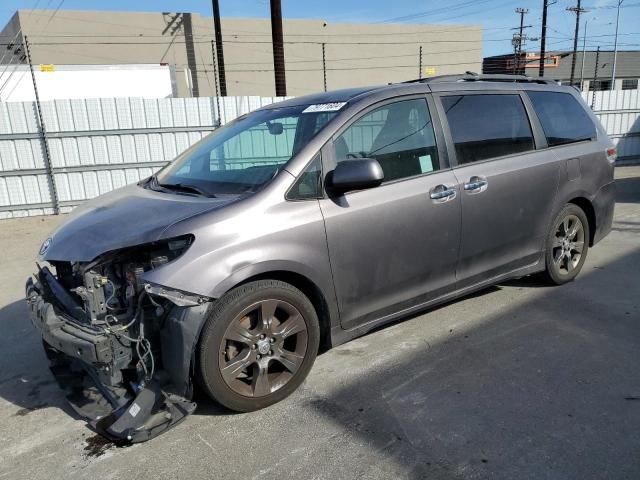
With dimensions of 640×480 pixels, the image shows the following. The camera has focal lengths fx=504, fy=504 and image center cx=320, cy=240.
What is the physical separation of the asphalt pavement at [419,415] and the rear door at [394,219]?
1.50 feet

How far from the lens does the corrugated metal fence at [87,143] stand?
30.5 feet

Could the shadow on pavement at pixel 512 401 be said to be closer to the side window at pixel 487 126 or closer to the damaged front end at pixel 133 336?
the damaged front end at pixel 133 336

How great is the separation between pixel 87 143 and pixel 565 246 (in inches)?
338

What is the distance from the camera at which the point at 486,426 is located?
108 inches

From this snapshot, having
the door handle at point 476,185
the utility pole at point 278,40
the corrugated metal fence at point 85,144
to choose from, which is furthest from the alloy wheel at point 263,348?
the utility pole at point 278,40

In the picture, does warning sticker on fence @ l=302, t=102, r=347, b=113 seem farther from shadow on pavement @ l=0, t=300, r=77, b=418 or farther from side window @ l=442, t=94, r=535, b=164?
shadow on pavement @ l=0, t=300, r=77, b=418

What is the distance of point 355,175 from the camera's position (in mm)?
3064

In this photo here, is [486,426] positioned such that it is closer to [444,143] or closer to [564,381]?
[564,381]

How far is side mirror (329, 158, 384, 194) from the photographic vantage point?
3.06 metres

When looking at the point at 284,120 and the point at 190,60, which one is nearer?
the point at 284,120

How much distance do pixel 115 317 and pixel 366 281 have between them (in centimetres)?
154

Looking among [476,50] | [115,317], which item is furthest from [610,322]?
[476,50]

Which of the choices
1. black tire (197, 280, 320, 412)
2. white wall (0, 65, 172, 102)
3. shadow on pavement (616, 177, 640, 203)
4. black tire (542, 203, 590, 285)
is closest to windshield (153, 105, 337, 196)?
black tire (197, 280, 320, 412)

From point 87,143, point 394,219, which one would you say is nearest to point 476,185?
point 394,219
